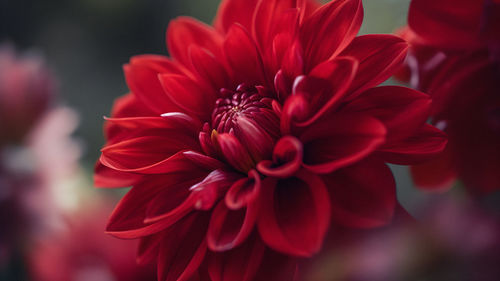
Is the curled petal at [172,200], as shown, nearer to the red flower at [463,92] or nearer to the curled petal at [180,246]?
the curled petal at [180,246]

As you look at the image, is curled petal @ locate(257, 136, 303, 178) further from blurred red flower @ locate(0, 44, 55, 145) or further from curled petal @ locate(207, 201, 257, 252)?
blurred red flower @ locate(0, 44, 55, 145)

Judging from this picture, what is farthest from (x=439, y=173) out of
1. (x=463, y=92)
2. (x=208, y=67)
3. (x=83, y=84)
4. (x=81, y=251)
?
(x=83, y=84)

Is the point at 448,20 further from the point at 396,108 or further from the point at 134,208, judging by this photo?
the point at 134,208

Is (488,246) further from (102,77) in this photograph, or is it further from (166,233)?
(102,77)

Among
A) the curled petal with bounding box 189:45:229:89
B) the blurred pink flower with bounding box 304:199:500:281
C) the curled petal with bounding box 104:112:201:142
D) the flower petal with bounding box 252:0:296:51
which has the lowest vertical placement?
the blurred pink flower with bounding box 304:199:500:281

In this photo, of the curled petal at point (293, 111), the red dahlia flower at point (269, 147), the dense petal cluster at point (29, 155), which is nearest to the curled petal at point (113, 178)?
the red dahlia flower at point (269, 147)

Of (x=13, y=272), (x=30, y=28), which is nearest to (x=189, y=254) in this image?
(x=13, y=272)

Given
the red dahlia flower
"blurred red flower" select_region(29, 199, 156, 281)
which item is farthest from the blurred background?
the red dahlia flower
